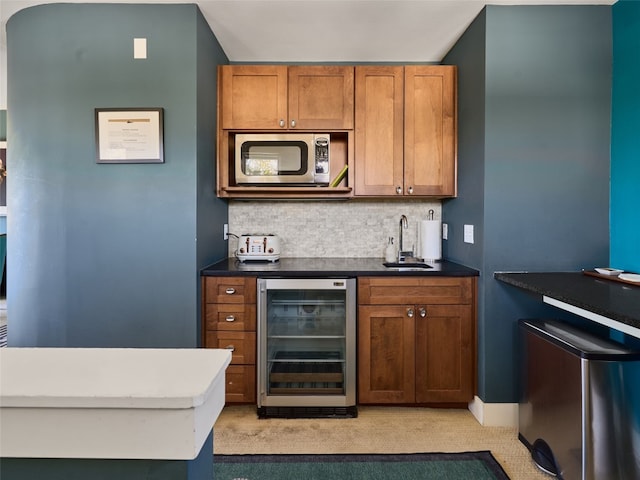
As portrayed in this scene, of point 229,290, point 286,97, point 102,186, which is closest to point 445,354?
point 229,290

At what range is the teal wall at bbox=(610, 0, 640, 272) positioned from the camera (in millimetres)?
2023

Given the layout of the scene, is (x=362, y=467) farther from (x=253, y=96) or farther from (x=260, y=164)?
(x=253, y=96)

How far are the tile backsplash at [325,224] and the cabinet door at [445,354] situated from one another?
849 millimetres

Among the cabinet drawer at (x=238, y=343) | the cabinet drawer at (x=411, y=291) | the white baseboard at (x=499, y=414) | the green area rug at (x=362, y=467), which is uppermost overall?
the cabinet drawer at (x=411, y=291)

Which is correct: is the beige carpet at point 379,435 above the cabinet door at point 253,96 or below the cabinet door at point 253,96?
below

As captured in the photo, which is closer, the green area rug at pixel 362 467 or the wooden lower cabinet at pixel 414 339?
the green area rug at pixel 362 467

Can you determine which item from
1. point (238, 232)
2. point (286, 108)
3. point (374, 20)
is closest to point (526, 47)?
point (374, 20)

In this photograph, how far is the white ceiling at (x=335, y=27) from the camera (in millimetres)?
2242

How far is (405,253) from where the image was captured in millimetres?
3012

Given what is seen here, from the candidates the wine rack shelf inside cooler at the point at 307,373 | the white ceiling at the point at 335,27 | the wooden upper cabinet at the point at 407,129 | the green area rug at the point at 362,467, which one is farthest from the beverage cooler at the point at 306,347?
the white ceiling at the point at 335,27

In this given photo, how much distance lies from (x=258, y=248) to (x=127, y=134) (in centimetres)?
115

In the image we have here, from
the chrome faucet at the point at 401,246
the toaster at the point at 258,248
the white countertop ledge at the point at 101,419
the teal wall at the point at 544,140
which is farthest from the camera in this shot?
the chrome faucet at the point at 401,246

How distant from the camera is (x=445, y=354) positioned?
91.7 inches

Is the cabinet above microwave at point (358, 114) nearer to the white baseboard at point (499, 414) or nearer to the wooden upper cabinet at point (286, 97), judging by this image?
the wooden upper cabinet at point (286, 97)
